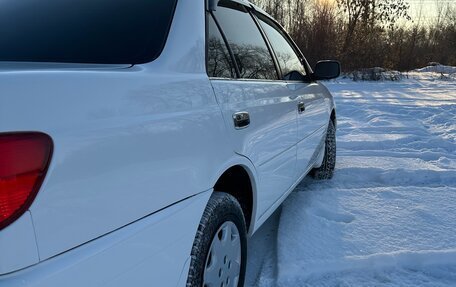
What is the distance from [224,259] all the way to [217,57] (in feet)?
3.23

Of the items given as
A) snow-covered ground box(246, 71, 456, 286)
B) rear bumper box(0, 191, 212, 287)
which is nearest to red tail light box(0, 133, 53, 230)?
rear bumper box(0, 191, 212, 287)

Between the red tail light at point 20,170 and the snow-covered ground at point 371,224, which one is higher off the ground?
the red tail light at point 20,170

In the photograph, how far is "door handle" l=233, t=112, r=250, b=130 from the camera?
6.88 ft

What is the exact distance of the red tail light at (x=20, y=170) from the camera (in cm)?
108

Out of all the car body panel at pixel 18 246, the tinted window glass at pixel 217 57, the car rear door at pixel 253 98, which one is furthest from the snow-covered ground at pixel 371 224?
the car body panel at pixel 18 246

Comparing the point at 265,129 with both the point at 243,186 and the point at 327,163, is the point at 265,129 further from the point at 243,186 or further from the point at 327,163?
the point at 327,163

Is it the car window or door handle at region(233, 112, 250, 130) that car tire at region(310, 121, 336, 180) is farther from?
door handle at region(233, 112, 250, 130)

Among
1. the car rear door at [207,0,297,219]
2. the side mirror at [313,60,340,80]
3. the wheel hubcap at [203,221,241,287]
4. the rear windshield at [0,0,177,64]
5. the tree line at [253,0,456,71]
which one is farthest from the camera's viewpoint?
the tree line at [253,0,456,71]

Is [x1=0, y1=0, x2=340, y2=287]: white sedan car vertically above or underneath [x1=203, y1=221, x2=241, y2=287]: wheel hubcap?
above

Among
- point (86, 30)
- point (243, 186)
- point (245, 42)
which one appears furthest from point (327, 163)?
point (86, 30)

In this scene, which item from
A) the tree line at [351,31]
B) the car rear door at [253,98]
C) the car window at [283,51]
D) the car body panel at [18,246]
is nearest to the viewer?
the car body panel at [18,246]

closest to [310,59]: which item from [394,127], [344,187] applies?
[394,127]

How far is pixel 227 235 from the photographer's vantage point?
2.14 metres

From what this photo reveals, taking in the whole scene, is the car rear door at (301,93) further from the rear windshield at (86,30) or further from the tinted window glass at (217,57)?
the rear windshield at (86,30)
